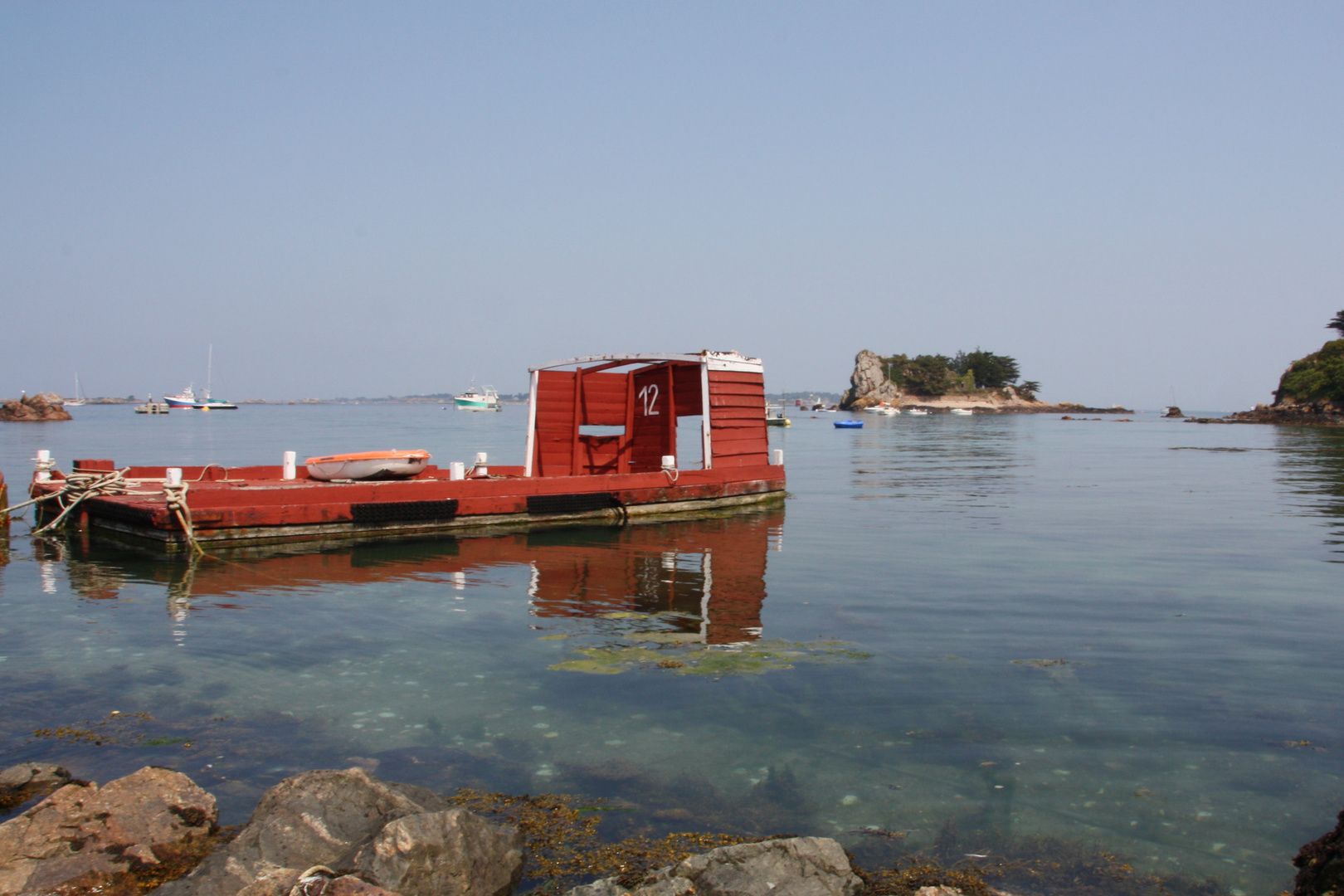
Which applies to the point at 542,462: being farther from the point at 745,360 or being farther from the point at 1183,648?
the point at 1183,648

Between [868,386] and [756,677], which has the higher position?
[868,386]

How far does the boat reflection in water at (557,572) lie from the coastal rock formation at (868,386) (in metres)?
166

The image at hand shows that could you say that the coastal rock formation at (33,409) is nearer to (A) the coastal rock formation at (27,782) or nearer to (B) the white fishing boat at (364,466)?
(B) the white fishing boat at (364,466)

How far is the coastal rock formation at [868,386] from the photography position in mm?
182500

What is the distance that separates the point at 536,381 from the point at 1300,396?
367 feet

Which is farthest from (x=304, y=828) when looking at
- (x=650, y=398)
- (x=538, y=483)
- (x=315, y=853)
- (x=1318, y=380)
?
(x=1318, y=380)

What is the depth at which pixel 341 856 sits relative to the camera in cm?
482

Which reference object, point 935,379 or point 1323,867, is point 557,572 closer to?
point 1323,867

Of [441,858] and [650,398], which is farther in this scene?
[650,398]

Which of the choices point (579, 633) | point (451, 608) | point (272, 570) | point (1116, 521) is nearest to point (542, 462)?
point (272, 570)

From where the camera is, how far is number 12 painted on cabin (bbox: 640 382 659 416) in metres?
23.5

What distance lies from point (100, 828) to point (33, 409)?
110 metres

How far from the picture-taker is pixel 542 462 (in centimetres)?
2273

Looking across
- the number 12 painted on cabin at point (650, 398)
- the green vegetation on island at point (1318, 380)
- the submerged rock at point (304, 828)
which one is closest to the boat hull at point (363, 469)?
the number 12 painted on cabin at point (650, 398)
